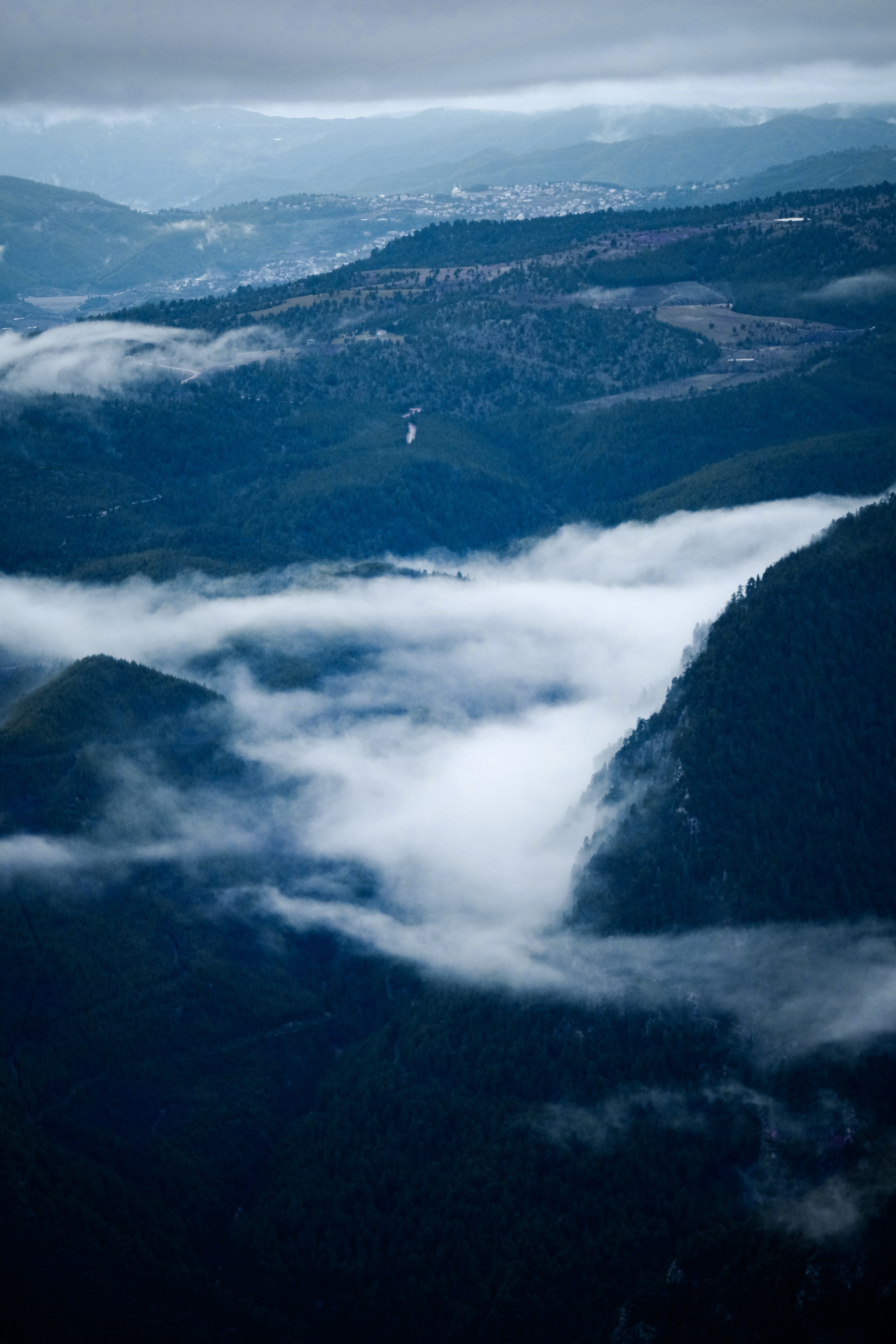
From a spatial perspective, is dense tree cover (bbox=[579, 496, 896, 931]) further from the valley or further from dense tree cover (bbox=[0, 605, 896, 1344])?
dense tree cover (bbox=[0, 605, 896, 1344])

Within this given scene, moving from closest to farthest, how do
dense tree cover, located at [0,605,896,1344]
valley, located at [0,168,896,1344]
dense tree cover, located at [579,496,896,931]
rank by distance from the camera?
1. dense tree cover, located at [0,605,896,1344]
2. valley, located at [0,168,896,1344]
3. dense tree cover, located at [579,496,896,931]

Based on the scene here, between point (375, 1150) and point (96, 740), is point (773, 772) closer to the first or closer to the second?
point (375, 1150)

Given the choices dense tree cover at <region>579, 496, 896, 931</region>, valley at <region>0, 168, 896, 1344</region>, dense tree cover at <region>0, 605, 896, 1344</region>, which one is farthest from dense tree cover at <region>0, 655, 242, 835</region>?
dense tree cover at <region>579, 496, 896, 931</region>

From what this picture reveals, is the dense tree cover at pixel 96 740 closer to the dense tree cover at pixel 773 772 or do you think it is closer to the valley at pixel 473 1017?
the valley at pixel 473 1017

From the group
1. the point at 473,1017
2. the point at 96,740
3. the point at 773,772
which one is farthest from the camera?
the point at 96,740

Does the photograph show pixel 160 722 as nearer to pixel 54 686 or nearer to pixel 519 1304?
pixel 54 686

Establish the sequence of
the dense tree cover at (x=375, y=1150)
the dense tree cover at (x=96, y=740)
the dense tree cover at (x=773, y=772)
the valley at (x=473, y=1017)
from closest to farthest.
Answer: the dense tree cover at (x=375, y=1150), the valley at (x=473, y=1017), the dense tree cover at (x=773, y=772), the dense tree cover at (x=96, y=740)

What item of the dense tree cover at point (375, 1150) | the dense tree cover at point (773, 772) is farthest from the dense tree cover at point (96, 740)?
the dense tree cover at point (773, 772)

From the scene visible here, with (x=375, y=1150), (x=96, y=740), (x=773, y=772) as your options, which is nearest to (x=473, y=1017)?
(x=375, y=1150)
